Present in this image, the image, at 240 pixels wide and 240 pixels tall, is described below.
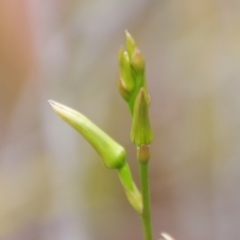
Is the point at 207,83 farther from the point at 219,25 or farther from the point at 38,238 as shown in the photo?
the point at 38,238

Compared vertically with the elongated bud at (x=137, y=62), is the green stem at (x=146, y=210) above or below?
below

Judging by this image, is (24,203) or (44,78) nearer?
(44,78)

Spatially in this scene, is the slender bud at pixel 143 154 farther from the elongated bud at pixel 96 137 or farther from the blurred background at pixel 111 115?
the blurred background at pixel 111 115

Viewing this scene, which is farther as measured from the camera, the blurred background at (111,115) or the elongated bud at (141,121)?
the blurred background at (111,115)

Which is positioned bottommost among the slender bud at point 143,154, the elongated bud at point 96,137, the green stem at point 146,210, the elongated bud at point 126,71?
the green stem at point 146,210

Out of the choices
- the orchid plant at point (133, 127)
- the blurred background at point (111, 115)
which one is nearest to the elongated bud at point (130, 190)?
the orchid plant at point (133, 127)

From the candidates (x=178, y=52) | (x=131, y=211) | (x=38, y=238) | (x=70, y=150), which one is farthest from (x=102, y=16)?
(x=38, y=238)

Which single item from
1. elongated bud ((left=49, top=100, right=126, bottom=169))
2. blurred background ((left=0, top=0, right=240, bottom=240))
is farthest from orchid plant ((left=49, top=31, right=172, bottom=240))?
blurred background ((left=0, top=0, right=240, bottom=240))
